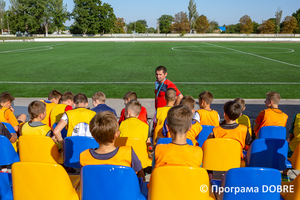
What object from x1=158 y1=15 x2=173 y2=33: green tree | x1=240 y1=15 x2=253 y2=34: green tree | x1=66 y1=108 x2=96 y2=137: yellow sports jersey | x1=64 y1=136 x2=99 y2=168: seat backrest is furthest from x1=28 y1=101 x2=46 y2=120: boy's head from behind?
x1=158 y1=15 x2=173 y2=33: green tree

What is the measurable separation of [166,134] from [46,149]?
5.54 feet

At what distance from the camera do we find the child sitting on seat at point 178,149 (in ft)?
7.95

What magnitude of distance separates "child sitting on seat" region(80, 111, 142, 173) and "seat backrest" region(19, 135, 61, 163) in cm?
103

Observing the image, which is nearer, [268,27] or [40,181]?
[40,181]

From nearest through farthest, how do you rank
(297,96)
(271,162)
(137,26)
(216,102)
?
1. (271,162)
2. (216,102)
3. (297,96)
4. (137,26)

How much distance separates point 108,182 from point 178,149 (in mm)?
732

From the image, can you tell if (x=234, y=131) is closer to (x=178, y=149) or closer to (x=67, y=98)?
(x=178, y=149)

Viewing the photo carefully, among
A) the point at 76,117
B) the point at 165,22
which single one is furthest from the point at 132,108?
the point at 165,22

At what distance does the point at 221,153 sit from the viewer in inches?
124

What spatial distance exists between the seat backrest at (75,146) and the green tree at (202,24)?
11572cm

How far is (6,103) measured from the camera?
4746 mm

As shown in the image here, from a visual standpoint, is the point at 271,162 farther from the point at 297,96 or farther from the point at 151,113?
the point at 297,96

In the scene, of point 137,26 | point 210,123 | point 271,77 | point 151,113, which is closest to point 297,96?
point 271,77

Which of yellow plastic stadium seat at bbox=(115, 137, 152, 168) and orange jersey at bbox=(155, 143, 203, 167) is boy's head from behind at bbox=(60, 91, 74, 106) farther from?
orange jersey at bbox=(155, 143, 203, 167)
